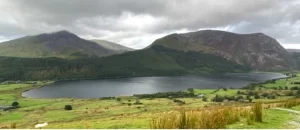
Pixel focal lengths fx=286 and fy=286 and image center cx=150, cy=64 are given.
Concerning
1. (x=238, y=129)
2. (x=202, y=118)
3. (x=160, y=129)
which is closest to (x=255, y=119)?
(x=238, y=129)

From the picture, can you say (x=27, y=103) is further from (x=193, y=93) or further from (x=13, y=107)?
(x=193, y=93)

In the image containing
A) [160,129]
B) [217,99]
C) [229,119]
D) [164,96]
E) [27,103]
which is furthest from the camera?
[164,96]

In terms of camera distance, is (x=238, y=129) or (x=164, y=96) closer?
(x=238, y=129)

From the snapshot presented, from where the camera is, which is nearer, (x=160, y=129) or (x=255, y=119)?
(x=160, y=129)

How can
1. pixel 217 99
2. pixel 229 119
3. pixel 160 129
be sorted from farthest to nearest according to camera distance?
1. pixel 217 99
2. pixel 229 119
3. pixel 160 129

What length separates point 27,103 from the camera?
158500 mm

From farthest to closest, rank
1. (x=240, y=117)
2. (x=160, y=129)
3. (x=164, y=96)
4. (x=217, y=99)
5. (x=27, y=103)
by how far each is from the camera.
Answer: (x=164, y=96)
(x=27, y=103)
(x=217, y=99)
(x=240, y=117)
(x=160, y=129)

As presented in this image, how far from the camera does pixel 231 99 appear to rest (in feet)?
489

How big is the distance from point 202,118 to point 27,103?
535 ft

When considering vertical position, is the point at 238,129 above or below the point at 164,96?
above

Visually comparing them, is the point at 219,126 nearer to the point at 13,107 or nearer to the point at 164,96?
the point at 13,107

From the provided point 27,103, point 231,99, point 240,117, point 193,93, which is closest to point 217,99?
point 231,99

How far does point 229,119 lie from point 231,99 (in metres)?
140

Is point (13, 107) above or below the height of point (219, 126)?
below
